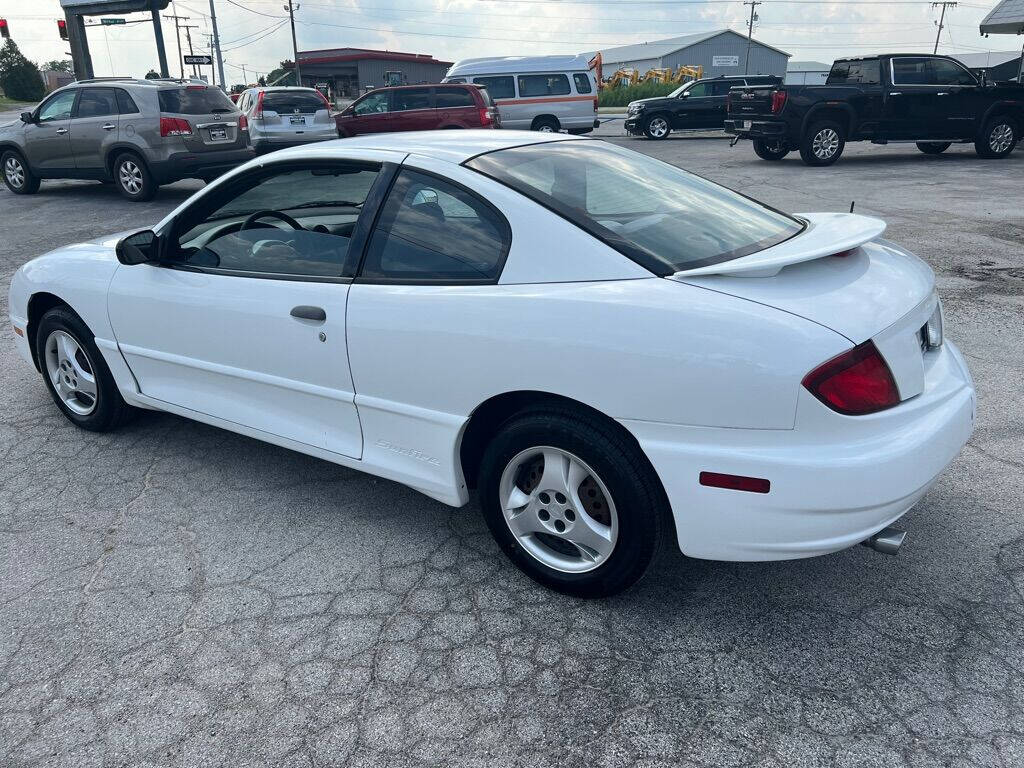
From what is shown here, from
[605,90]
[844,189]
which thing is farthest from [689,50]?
[844,189]

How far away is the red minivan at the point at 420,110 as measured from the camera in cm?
1655

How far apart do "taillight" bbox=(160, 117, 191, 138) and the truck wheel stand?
9859mm

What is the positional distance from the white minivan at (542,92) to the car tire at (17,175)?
10529 mm

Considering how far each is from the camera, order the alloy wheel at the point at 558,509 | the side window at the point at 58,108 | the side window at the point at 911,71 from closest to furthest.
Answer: the alloy wheel at the point at 558,509 → the side window at the point at 58,108 → the side window at the point at 911,71

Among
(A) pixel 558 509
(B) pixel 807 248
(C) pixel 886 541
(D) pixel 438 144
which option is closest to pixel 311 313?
(D) pixel 438 144

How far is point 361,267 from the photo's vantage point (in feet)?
9.47

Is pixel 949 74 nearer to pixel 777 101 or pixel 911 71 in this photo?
pixel 911 71

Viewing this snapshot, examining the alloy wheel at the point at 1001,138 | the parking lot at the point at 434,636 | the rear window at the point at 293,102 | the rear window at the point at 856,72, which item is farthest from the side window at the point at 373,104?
the parking lot at the point at 434,636

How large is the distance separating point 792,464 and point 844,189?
423 inches

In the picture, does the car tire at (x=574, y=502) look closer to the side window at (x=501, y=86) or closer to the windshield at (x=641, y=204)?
the windshield at (x=641, y=204)

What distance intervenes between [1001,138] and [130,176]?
1528 cm

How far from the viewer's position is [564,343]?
2.36m

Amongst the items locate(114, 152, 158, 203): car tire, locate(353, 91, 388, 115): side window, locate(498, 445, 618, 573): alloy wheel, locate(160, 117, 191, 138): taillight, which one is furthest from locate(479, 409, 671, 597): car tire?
locate(353, 91, 388, 115): side window

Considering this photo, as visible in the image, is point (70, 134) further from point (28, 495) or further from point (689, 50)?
point (689, 50)
